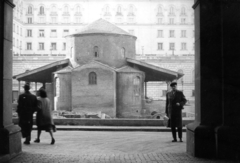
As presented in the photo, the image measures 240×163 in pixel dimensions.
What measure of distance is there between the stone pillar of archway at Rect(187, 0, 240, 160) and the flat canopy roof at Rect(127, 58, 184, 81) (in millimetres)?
30237

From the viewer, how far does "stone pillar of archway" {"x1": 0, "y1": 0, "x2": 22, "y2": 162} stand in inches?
334

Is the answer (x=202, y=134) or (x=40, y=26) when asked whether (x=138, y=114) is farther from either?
(x=40, y=26)

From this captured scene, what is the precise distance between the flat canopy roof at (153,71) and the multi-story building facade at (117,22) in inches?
1656

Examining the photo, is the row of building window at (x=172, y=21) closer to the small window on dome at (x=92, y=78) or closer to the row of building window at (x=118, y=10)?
the row of building window at (x=118, y=10)

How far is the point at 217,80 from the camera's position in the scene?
8.60 meters

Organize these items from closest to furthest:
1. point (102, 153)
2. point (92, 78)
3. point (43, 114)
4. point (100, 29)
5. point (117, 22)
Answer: point (102, 153) → point (43, 114) → point (92, 78) → point (100, 29) → point (117, 22)

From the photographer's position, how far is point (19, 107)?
1185 centimetres

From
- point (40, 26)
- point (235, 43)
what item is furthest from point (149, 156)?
point (40, 26)

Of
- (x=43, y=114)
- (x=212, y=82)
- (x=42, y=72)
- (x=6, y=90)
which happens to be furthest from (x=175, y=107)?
(x=42, y=72)

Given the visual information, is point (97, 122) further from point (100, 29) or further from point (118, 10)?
point (118, 10)

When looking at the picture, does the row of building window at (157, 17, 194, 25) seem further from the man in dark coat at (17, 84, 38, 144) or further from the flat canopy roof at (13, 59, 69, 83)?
the man in dark coat at (17, 84, 38, 144)

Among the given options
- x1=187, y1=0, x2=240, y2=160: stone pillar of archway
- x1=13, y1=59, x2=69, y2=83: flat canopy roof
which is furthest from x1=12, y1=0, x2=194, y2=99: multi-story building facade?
x1=187, y1=0, x2=240, y2=160: stone pillar of archway

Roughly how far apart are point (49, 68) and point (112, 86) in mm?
6577

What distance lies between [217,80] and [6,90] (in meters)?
4.42
